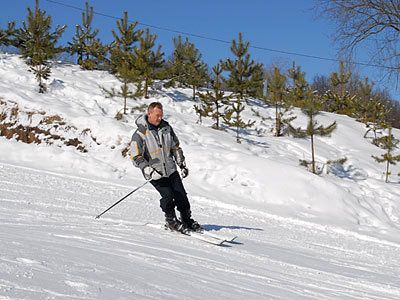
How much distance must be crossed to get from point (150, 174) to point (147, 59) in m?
16.9

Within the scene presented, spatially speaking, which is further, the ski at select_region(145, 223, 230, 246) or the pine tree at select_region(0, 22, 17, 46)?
the pine tree at select_region(0, 22, 17, 46)

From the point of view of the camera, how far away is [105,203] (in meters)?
9.34

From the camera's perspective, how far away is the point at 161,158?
6.36m

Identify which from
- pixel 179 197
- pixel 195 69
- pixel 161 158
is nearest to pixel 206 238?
pixel 179 197

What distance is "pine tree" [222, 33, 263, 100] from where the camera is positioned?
25094mm

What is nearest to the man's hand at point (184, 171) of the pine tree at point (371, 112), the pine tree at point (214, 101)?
the pine tree at point (214, 101)

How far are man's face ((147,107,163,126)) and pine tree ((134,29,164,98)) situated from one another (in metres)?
14.7

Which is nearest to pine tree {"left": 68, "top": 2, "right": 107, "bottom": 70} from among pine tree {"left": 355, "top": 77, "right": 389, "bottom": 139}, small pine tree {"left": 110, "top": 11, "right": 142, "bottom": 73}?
small pine tree {"left": 110, "top": 11, "right": 142, "bottom": 73}

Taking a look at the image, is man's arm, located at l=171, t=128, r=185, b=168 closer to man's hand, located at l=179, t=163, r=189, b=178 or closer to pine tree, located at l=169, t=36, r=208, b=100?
man's hand, located at l=179, t=163, r=189, b=178

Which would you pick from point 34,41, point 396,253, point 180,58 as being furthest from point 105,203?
point 180,58

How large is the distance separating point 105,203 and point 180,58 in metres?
20.0

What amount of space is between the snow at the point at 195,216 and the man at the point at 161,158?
43cm

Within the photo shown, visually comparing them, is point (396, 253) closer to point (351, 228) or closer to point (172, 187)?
point (351, 228)

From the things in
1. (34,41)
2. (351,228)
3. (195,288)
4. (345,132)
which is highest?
(34,41)
